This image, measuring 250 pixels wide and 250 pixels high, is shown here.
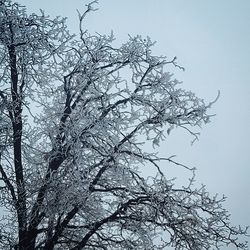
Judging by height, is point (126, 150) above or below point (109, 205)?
above

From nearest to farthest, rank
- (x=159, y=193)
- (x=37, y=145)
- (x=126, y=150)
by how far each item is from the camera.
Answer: (x=159, y=193)
(x=126, y=150)
(x=37, y=145)

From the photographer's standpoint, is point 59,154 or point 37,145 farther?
point 37,145

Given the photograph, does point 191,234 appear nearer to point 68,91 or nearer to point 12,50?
point 68,91

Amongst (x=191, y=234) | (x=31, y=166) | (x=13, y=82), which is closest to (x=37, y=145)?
(x=31, y=166)

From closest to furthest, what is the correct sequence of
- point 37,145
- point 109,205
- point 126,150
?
point 126,150
point 109,205
point 37,145

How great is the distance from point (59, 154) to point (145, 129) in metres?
2.00

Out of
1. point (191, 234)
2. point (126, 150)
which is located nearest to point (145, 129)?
point (126, 150)

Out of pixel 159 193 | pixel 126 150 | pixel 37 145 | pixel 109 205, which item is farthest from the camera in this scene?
pixel 37 145

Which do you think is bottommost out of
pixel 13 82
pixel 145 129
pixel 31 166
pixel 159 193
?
pixel 159 193

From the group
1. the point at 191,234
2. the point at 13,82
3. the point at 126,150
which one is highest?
the point at 13,82

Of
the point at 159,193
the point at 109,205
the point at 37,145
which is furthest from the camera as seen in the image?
the point at 37,145

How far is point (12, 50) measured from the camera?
22.9ft

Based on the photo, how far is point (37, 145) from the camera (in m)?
8.55

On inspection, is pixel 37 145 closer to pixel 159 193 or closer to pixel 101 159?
pixel 101 159
